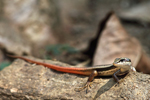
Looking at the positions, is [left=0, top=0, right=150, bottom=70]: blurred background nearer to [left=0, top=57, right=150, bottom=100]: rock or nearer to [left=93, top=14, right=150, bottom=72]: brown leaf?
[left=93, top=14, right=150, bottom=72]: brown leaf

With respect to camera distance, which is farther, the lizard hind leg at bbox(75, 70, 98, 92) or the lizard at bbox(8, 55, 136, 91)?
the lizard hind leg at bbox(75, 70, 98, 92)

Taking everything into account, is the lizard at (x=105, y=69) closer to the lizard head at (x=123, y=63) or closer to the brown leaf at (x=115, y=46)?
the lizard head at (x=123, y=63)

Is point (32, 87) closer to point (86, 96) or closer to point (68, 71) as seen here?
point (68, 71)

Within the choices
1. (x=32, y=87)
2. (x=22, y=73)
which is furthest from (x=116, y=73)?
(x=22, y=73)

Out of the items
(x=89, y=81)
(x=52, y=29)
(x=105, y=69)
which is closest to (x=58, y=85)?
(x=89, y=81)

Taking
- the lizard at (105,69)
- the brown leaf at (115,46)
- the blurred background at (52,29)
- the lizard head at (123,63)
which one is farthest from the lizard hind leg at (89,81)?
the blurred background at (52,29)

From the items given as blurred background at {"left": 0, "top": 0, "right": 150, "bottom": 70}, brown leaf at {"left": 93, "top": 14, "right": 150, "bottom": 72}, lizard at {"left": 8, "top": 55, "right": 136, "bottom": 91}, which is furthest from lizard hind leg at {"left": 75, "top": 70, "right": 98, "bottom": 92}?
blurred background at {"left": 0, "top": 0, "right": 150, "bottom": 70}

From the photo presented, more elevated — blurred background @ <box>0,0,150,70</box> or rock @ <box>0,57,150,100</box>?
blurred background @ <box>0,0,150,70</box>
